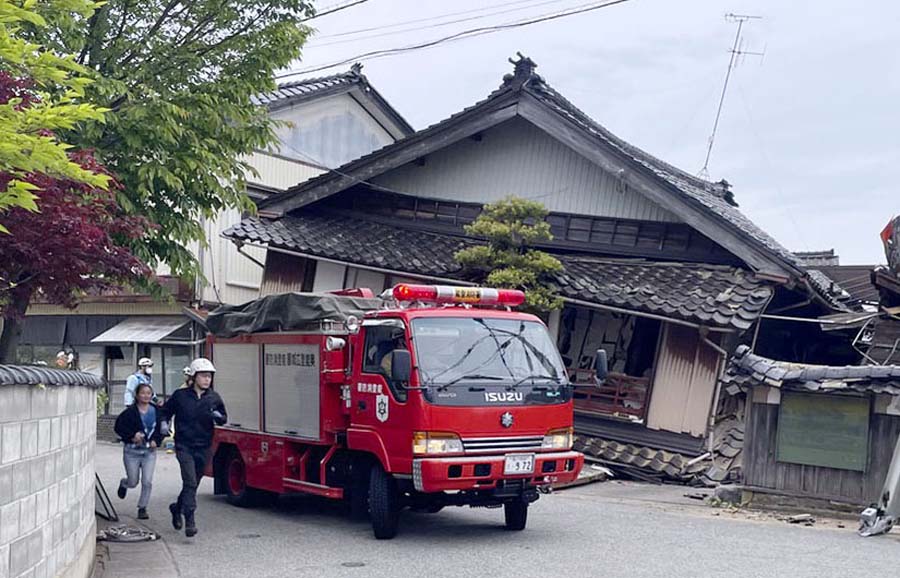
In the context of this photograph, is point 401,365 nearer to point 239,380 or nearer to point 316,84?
point 239,380

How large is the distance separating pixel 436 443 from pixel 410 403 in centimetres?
51

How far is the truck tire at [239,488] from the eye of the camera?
47.5 ft

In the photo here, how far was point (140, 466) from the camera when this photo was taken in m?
13.2

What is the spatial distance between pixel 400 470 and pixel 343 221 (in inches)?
484

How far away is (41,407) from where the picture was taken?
7152 mm

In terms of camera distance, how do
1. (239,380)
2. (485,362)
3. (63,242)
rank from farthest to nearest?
(239,380), (485,362), (63,242)

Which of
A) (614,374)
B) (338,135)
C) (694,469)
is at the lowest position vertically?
(694,469)

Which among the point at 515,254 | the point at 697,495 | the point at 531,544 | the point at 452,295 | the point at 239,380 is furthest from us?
the point at 515,254

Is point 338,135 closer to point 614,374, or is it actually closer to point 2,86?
point 614,374

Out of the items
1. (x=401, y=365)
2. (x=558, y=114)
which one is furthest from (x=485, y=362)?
(x=558, y=114)

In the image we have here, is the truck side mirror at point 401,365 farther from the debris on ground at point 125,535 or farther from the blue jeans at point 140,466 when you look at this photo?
the blue jeans at point 140,466

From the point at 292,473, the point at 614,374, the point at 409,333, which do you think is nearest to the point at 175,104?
the point at 409,333

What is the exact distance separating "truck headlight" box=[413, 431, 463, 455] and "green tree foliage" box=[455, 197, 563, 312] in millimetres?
6474

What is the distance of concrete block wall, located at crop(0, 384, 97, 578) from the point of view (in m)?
6.22
